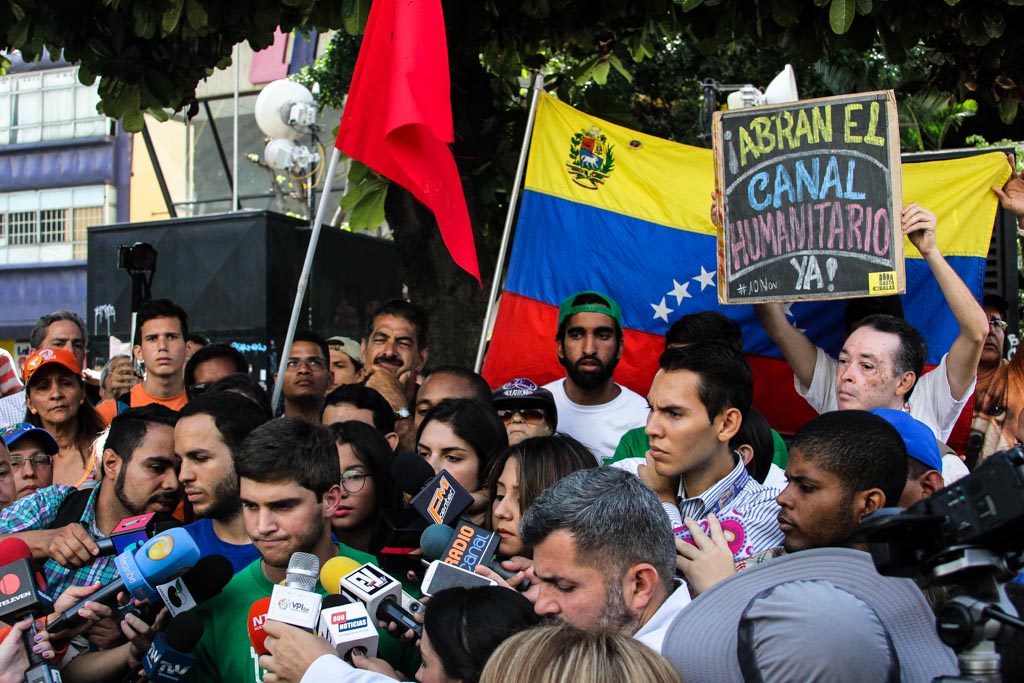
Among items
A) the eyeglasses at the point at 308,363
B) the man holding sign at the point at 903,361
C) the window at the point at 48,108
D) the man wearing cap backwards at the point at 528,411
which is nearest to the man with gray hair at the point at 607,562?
the man holding sign at the point at 903,361

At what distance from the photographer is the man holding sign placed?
477 centimetres

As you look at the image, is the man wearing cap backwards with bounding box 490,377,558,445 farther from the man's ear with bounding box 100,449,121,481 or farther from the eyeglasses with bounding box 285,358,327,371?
the eyeglasses with bounding box 285,358,327,371

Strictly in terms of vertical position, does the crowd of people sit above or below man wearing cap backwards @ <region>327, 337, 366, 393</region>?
below

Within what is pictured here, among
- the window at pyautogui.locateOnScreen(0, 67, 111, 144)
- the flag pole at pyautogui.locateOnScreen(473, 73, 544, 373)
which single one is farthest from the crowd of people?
the window at pyautogui.locateOnScreen(0, 67, 111, 144)

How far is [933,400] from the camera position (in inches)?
205

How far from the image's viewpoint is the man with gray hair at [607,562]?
9.56ft

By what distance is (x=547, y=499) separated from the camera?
122 inches

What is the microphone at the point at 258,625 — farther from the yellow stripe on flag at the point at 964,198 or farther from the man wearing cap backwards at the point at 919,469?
the yellow stripe on flag at the point at 964,198

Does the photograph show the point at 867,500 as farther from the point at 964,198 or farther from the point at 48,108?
the point at 48,108

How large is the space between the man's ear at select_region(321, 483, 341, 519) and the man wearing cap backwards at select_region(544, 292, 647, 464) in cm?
178

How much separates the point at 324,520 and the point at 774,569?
1957 millimetres

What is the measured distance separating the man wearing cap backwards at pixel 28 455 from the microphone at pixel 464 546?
265 cm

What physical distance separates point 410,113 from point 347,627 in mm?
3020

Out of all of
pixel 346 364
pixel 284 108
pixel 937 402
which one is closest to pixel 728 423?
pixel 937 402
